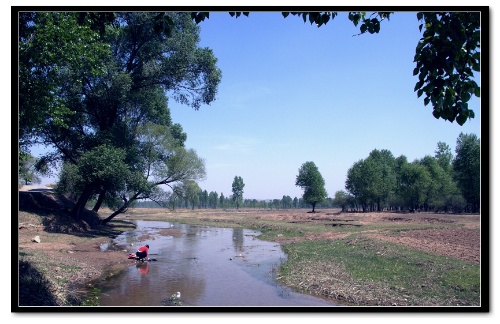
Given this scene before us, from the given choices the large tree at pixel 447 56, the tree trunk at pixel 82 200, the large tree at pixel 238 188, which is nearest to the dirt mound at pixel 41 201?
the tree trunk at pixel 82 200

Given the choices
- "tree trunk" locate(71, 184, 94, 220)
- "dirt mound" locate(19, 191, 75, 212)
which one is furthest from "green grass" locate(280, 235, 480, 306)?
"dirt mound" locate(19, 191, 75, 212)

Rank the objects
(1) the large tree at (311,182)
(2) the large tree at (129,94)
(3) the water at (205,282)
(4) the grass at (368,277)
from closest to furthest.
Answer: (4) the grass at (368,277) < (3) the water at (205,282) < (2) the large tree at (129,94) < (1) the large tree at (311,182)

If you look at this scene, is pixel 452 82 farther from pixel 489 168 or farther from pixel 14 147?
pixel 14 147

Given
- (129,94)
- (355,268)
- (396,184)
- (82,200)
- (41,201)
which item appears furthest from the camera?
(396,184)

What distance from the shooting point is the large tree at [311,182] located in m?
Answer: 68.9

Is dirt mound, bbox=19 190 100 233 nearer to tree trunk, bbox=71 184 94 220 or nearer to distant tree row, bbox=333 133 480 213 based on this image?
tree trunk, bbox=71 184 94 220

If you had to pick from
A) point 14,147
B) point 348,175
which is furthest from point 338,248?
point 348,175

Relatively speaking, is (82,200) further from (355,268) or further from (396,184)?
(396,184)

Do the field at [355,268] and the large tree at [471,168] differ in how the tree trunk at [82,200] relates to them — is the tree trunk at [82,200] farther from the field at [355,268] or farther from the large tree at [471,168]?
the large tree at [471,168]

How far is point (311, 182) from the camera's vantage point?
6925 centimetres

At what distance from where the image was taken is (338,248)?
21016 mm

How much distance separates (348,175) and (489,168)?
233ft

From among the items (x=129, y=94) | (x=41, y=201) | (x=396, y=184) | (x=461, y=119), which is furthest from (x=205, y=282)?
(x=396, y=184)

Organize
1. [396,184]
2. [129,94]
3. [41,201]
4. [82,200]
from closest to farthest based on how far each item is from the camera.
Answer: [129,94]
[82,200]
[41,201]
[396,184]
